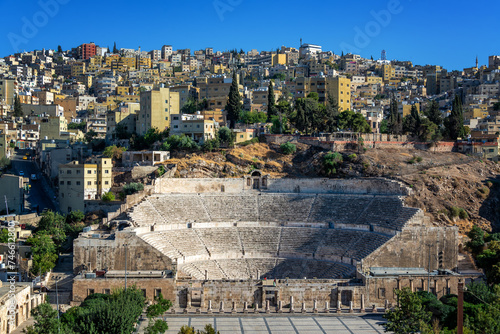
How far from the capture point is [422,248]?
41.5 m

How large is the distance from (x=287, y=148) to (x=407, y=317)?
32359 millimetres

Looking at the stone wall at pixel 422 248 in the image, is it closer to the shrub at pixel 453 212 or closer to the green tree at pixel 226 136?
the shrub at pixel 453 212

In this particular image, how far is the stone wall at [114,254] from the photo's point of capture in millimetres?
40125

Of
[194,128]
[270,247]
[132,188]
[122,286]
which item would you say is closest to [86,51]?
[194,128]

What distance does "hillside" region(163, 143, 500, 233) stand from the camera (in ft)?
162

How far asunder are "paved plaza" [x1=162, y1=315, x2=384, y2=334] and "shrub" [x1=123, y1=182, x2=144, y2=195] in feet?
64.1

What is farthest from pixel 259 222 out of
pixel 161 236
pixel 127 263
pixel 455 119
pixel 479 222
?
pixel 455 119

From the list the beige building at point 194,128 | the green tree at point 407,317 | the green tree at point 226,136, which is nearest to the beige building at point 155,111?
the beige building at point 194,128

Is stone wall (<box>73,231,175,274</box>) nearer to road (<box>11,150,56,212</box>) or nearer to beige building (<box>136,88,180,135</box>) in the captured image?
road (<box>11,150,56,212</box>)

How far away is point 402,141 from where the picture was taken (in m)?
64.1

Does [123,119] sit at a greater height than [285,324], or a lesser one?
greater

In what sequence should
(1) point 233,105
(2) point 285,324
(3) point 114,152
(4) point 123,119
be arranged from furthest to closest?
(1) point 233,105, (4) point 123,119, (3) point 114,152, (2) point 285,324

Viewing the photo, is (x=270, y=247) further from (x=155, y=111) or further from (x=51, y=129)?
(x=51, y=129)

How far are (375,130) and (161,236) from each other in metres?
42.5
